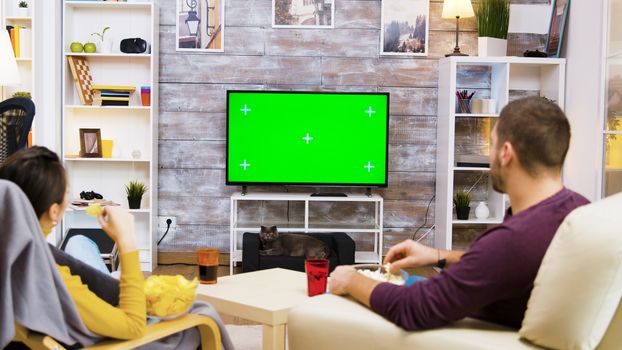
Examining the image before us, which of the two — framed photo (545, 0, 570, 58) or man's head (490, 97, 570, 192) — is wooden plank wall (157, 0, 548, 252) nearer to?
framed photo (545, 0, 570, 58)

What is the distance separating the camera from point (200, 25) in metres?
5.82

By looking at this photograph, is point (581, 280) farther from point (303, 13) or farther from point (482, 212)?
point (303, 13)

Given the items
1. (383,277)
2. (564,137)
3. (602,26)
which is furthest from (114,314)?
(602,26)

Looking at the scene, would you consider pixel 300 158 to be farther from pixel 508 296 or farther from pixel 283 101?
pixel 508 296

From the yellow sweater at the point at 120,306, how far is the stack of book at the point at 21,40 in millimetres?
3955

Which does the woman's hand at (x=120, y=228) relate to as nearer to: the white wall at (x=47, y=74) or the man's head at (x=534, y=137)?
the man's head at (x=534, y=137)

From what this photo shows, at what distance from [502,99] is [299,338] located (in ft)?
13.3

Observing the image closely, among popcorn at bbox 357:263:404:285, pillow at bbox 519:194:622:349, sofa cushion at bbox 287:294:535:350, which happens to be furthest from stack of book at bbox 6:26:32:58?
pillow at bbox 519:194:622:349

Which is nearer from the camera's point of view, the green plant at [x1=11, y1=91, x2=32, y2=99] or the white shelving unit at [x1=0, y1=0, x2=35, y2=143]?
the green plant at [x1=11, y1=91, x2=32, y2=99]

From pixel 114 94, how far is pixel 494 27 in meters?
2.64

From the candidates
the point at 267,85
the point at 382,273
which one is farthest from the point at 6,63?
the point at 382,273

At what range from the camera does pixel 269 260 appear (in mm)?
5332

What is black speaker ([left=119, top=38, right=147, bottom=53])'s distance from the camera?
5.58m

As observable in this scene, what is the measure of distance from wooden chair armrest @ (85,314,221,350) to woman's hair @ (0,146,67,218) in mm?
357
